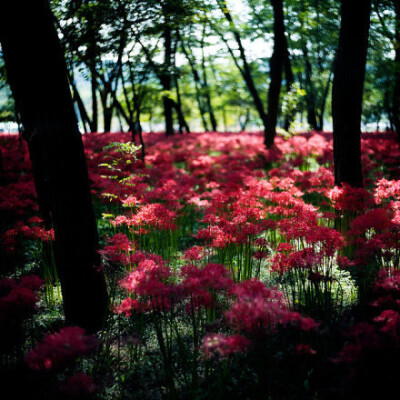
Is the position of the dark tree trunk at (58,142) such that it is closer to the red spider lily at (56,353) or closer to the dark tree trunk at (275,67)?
the red spider lily at (56,353)

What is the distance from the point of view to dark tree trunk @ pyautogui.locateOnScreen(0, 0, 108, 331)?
8.38ft

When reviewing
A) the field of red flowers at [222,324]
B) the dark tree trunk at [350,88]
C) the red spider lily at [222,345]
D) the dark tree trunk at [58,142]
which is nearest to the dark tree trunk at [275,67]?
the dark tree trunk at [350,88]

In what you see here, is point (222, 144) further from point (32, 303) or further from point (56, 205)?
point (32, 303)

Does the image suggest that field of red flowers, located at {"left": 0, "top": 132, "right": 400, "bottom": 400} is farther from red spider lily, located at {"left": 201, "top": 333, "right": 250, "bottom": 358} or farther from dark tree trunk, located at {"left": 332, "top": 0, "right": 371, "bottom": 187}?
dark tree trunk, located at {"left": 332, "top": 0, "right": 371, "bottom": 187}

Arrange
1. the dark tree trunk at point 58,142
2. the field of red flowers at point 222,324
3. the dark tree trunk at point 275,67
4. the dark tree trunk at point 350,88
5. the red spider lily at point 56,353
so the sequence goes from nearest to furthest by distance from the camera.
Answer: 1. the red spider lily at point 56,353
2. the field of red flowers at point 222,324
3. the dark tree trunk at point 58,142
4. the dark tree trunk at point 350,88
5. the dark tree trunk at point 275,67

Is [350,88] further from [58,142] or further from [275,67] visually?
[275,67]

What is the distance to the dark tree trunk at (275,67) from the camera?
9.11 m

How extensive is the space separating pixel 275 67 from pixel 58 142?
29.2 feet

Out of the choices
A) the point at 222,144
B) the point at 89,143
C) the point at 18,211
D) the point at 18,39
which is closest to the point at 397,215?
the point at 18,39

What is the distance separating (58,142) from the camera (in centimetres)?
272

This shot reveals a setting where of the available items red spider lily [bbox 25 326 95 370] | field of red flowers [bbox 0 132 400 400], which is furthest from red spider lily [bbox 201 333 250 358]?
red spider lily [bbox 25 326 95 370]

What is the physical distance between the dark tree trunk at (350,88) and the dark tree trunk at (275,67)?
17.5 ft

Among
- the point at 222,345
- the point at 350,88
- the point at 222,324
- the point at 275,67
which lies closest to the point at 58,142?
the point at 222,345

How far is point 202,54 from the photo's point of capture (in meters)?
19.6
